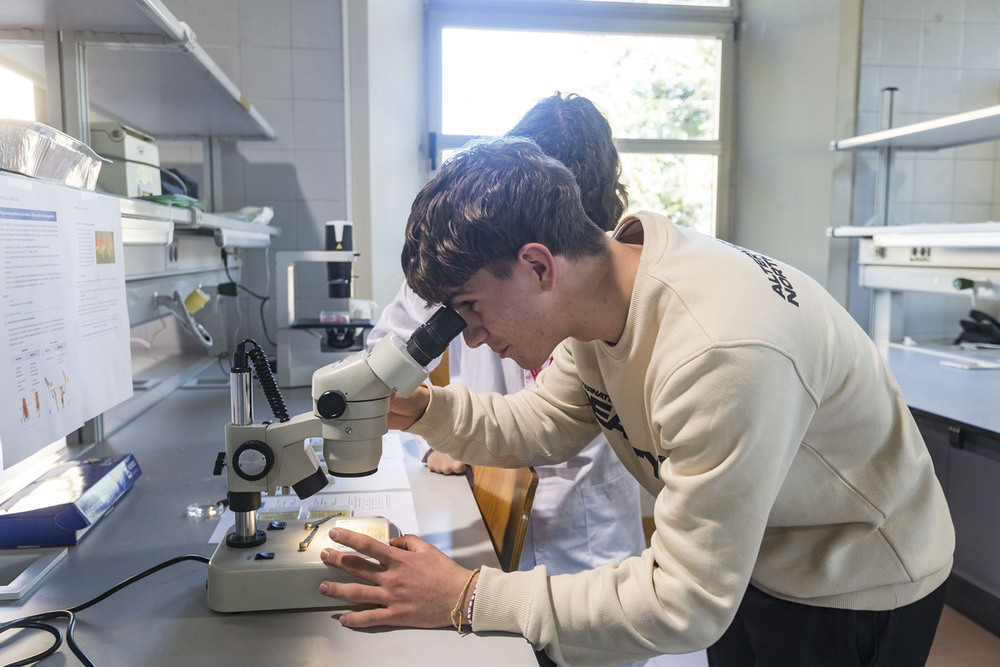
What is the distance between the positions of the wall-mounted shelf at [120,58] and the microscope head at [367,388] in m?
0.77

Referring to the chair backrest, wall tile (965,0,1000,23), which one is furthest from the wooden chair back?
wall tile (965,0,1000,23)

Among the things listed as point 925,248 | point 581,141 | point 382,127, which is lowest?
point 925,248

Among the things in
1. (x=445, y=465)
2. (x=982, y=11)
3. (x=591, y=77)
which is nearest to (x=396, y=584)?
(x=445, y=465)

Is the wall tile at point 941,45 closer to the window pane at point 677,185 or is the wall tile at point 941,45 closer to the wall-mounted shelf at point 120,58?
the window pane at point 677,185

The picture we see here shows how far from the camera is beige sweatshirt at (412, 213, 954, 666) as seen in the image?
Answer: 73 cm

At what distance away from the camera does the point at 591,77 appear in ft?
11.7

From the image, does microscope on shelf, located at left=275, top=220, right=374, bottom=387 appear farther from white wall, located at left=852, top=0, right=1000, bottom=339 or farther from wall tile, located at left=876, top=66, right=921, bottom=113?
wall tile, located at left=876, top=66, right=921, bottom=113

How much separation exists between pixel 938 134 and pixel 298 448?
8.63 feet

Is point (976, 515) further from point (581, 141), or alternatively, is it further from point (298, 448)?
point (298, 448)

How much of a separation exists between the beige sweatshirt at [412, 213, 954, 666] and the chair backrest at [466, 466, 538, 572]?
196 mm

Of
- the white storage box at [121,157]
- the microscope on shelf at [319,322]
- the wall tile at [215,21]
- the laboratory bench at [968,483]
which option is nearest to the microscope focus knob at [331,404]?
the white storage box at [121,157]

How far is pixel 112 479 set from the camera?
1.21 metres

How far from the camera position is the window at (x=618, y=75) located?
11.4 ft

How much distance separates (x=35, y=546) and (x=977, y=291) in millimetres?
2613
